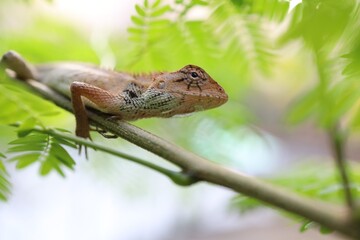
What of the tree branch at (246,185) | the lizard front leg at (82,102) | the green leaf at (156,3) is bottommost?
the lizard front leg at (82,102)

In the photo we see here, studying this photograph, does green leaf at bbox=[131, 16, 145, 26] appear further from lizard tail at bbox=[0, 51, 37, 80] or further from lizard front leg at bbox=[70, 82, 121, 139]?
lizard tail at bbox=[0, 51, 37, 80]

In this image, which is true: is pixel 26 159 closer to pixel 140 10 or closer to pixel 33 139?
pixel 33 139

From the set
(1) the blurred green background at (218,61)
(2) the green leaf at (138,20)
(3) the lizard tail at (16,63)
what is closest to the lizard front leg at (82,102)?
(1) the blurred green background at (218,61)

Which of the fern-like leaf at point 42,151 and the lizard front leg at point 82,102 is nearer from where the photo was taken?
the fern-like leaf at point 42,151

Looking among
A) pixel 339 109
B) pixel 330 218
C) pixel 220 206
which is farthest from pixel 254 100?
pixel 330 218

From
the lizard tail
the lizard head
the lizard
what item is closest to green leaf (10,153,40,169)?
the lizard

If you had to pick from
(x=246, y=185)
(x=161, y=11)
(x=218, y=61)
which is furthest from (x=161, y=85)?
(x=246, y=185)

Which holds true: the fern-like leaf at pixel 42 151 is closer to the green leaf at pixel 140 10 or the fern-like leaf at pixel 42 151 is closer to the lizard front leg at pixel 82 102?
the lizard front leg at pixel 82 102
